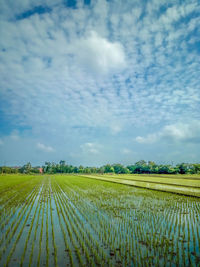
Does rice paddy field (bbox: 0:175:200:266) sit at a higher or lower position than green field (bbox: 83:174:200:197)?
lower

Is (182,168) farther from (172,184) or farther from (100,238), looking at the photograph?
(100,238)

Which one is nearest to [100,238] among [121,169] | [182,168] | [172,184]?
[172,184]

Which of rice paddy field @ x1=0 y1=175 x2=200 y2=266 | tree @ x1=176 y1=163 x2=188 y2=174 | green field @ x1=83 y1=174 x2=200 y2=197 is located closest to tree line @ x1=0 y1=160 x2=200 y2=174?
tree @ x1=176 y1=163 x2=188 y2=174

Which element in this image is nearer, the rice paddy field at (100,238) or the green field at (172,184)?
the rice paddy field at (100,238)

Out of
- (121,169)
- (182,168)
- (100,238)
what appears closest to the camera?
(100,238)

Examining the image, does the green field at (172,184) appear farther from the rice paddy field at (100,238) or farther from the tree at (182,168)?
the tree at (182,168)

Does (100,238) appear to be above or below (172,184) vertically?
below

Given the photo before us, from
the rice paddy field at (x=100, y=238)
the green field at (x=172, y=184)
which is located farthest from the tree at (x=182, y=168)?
the rice paddy field at (x=100, y=238)

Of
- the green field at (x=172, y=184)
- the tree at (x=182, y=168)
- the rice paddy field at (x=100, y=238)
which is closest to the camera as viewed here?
the rice paddy field at (x=100, y=238)

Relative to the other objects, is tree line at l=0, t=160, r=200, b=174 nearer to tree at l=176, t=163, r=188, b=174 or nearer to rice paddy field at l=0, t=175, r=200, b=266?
tree at l=176, t=163, r=188, b=174

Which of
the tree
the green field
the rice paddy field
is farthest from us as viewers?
the tree

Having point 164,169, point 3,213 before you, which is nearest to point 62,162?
point 164,169

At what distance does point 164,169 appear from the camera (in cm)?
7794

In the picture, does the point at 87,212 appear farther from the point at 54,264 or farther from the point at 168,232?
the point at 54,264
